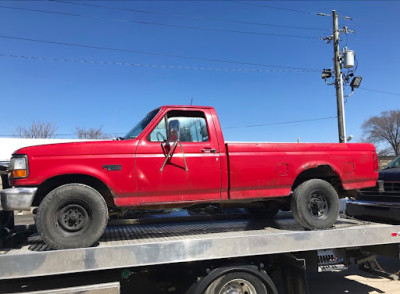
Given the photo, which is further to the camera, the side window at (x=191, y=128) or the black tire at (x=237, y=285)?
the side window at (x=191, y=128)

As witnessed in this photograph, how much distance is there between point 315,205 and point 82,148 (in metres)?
3.18

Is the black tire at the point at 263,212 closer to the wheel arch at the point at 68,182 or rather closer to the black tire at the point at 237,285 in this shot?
the black tire at the point at 237,285

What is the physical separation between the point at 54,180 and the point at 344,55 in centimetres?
1737

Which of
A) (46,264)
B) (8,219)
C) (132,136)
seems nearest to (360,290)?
(132,136)

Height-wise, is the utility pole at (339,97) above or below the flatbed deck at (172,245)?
above

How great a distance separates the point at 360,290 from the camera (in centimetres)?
570

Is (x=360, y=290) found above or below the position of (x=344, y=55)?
below

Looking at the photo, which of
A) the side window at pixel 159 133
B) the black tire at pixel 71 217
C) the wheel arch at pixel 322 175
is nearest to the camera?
the black tire at pixel 71 217

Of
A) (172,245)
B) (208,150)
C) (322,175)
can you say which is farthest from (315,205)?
(172,245)

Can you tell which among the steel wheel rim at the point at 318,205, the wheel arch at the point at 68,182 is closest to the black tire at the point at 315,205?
the steel wheel rim at the point at 318,205

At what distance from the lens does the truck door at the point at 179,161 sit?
4.20 m

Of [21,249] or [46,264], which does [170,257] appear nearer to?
[46,264]

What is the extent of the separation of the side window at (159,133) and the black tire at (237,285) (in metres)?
1.84

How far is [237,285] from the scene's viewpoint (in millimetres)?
4121
